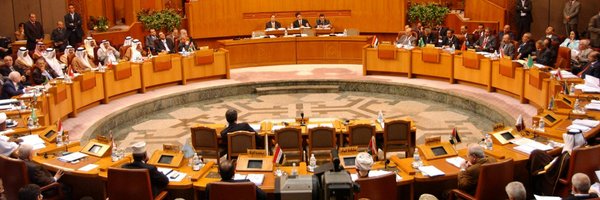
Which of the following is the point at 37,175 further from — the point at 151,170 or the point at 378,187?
the point at 378,187

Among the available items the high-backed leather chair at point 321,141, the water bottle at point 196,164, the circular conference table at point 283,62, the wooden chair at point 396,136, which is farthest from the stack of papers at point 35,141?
the wooden chair at point 396,136

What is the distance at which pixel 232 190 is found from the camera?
706 centimetres

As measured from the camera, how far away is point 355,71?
18688 mm

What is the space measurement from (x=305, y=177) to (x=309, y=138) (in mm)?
4966

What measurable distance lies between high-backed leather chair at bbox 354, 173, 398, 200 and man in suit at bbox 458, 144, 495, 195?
2.67 ft

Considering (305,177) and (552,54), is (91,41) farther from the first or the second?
(305,177)

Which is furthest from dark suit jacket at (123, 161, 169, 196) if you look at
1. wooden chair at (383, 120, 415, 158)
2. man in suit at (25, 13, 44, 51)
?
man in suit at (25, 13, 44, 51)

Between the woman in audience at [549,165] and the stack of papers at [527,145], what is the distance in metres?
0.40

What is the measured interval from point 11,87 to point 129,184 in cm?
627

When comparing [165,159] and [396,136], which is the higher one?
[165,159]

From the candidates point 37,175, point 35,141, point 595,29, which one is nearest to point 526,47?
point 595,29

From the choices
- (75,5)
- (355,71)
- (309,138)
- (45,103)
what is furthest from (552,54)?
(75,5)

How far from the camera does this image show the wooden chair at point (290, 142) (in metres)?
10.3

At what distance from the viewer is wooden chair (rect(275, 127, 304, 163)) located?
10.3m
